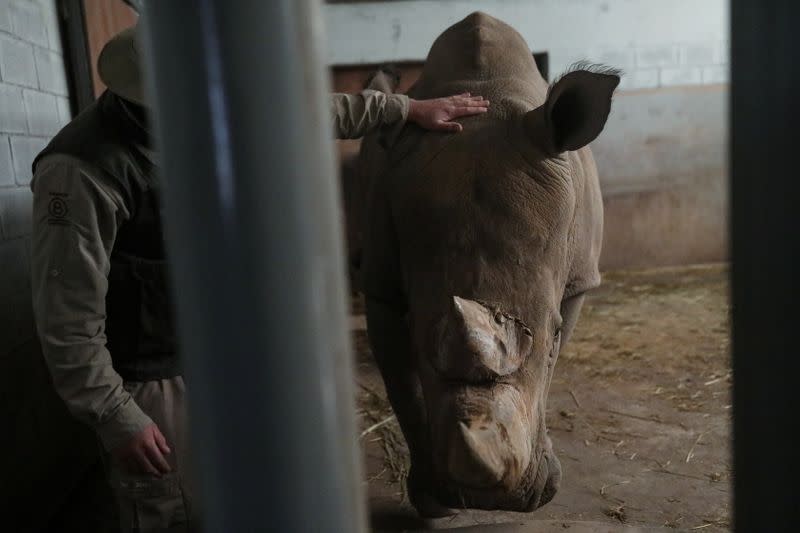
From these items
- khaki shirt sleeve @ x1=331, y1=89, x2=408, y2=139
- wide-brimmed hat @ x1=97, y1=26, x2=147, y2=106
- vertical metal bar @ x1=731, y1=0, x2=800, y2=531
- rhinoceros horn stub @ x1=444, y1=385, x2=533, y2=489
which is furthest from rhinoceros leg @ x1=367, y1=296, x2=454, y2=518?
vertical metal bar @ x1=731, y1=0, x2=800, y2=531

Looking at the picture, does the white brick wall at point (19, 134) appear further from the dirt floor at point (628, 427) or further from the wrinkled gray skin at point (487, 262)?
the dirt floor at point (628, 427)

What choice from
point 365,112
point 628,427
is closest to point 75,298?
point 365,112

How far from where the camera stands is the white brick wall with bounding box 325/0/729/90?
751cm

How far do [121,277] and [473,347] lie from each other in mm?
1224

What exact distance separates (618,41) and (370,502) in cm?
619

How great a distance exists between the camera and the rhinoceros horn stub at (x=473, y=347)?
182cm

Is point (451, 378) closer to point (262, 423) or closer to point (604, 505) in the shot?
point (262, 423)

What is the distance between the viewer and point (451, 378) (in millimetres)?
1886

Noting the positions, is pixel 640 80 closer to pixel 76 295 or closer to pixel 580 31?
pixel 580 31

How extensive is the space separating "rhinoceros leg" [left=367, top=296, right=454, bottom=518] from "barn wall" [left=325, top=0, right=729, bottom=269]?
17.0ft

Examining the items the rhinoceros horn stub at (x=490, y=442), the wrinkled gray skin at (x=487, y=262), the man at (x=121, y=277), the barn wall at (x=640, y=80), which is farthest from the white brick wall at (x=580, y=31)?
the rhinoceros horn stub at (x=490, y=442)

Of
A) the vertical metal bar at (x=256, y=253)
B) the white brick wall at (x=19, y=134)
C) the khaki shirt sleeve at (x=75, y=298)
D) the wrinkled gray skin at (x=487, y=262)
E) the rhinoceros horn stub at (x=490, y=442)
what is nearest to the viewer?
the vertical metal bar at (x=256, y=253)

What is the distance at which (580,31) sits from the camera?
7.68m

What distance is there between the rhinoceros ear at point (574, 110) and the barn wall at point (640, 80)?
18.2 ft
